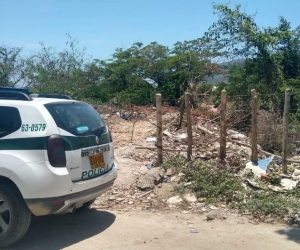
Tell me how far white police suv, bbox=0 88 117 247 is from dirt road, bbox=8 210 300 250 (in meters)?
0.52

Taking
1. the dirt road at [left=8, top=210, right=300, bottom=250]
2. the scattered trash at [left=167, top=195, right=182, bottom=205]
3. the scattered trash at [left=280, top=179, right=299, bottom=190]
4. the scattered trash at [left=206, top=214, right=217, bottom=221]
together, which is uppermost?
the scattered trash at [left=280, top=179, right=299, bottom=190]

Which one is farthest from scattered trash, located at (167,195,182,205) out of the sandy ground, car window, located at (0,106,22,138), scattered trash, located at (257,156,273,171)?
car window, located at (0,106,22,138)

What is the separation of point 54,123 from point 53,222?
169cm

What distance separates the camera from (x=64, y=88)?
17500 mm

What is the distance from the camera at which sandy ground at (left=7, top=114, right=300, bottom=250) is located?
5109 mm

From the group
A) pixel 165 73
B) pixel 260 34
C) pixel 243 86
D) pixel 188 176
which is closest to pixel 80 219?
pixel 188 176

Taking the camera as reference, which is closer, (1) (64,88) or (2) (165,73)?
(1) (64,88)

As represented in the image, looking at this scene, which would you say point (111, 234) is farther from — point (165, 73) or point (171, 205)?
point (165, 73)

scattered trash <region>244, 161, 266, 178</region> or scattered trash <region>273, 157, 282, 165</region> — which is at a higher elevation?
scattered trash <region>273, 157, 282, 165</region>

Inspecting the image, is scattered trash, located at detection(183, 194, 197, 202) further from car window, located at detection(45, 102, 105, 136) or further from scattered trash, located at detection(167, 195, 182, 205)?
car window, located at detection(45, 102, 105, 136)

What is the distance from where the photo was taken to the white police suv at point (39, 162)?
4.68 meters

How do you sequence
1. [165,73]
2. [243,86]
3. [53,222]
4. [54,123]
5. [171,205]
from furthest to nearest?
1. [165,73]
2. [243,86]
3. [171,205]
4. [53,222]
5. [54,123]

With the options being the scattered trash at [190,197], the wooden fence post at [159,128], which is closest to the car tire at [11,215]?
the scattered trash at [190,197]

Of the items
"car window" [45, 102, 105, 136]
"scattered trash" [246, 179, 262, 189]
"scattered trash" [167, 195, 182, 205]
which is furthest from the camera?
"scattered trash" [246, 179, 262, 189]
